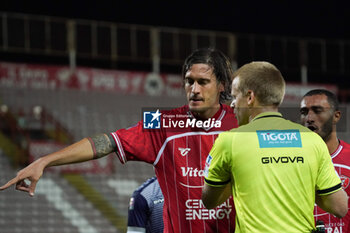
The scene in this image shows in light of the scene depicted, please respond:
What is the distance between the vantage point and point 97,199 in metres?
13.5

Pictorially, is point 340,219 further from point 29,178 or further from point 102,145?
point 29,178

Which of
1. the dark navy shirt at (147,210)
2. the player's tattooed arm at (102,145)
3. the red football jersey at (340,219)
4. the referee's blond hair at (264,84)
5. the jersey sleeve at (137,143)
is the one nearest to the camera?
the referee's blond hair at (264,84)

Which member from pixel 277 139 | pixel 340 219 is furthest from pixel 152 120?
pixel 340 219

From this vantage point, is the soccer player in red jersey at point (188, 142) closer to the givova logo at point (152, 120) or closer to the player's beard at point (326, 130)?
the givova logo at point (152, 120)

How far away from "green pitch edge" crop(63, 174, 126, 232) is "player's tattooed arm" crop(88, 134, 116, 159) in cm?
947

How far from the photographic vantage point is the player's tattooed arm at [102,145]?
3497mm

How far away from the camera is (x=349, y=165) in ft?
13.9

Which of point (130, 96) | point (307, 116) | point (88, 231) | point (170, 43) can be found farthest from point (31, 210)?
point (307, 116)

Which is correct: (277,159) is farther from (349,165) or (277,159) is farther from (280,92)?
(349,165)

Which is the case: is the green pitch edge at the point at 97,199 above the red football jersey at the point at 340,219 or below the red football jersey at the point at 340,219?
below

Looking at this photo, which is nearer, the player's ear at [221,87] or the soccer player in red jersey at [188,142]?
the soccer player in red jersey at [188,142]

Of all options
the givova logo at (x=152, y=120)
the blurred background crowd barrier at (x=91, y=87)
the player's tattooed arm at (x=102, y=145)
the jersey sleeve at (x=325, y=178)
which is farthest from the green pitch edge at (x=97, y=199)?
the jersey sleeve at (x=325, y=178)

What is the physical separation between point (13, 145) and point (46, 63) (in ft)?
13.7

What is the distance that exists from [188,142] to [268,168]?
1.19m
